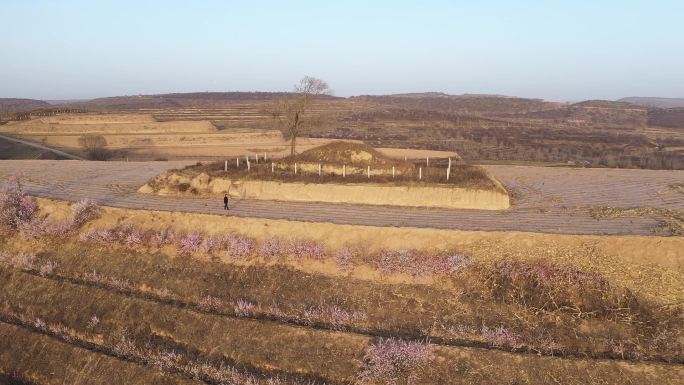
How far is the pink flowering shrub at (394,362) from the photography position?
13.6 m

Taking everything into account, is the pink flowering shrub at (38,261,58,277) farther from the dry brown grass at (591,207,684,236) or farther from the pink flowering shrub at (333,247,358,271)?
the dry brown grass at (591,207,684,236)

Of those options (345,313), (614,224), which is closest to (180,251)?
(345,313)

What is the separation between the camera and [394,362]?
13875 millimetres

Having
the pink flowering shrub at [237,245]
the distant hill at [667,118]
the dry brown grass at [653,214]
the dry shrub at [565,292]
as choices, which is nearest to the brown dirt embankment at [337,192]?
the dry brown grass at [653,214]

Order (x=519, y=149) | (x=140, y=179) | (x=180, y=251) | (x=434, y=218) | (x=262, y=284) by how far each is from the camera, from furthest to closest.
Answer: (x=519, y=149)
(x=140, y=179)
(x=434, y=218)
(x=180, y=251)
(x=262, y=284)

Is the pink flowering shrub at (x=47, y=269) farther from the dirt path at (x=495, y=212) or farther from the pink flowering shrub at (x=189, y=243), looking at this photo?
the pink flowering shrub at (x=189, y=243)

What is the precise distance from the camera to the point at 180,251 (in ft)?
69.2

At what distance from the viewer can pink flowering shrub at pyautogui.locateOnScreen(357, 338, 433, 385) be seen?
44.7ft

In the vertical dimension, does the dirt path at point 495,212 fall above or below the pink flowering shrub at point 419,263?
above

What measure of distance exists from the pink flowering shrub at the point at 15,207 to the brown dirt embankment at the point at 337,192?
18.3 ft

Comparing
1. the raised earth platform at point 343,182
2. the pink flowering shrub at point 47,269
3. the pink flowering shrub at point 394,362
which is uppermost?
the raised earth platform at point 343,182

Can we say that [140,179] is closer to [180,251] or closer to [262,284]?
[180,251]

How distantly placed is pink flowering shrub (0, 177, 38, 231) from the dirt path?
1.48 metres

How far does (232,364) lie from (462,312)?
7.31m
